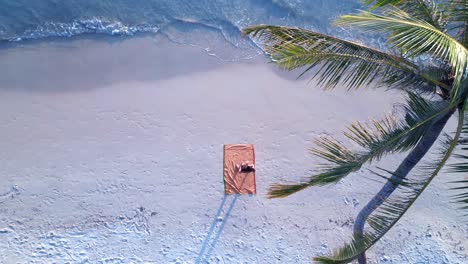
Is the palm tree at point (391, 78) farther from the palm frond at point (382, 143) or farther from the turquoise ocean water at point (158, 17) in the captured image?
the turquoise ocean water at point (158, 17)

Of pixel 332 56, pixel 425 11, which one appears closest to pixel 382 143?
pixel 332 56

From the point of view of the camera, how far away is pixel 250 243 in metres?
8.30

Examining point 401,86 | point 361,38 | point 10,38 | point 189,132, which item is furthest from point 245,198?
point 10,38

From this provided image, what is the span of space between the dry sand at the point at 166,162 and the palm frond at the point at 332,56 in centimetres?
386

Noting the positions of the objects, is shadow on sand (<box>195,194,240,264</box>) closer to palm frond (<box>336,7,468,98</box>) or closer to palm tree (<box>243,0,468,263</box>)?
palm tree (<box>243,0,468,263</box>)

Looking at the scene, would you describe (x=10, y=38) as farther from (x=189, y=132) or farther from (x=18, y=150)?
(x=189, y=132)

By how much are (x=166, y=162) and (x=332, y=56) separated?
4.56 meters

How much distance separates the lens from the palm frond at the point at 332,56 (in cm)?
513

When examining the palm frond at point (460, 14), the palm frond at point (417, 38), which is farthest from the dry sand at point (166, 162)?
the palm frond at point (417, 38)

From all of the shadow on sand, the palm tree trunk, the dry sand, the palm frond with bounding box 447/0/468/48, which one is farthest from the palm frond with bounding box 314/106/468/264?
the shadow on sand

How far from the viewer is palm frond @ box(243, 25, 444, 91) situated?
16.8 feet

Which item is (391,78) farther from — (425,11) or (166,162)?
(166,162)

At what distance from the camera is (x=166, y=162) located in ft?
28.7

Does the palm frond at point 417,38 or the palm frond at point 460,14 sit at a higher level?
the palm frond at point 460,14
